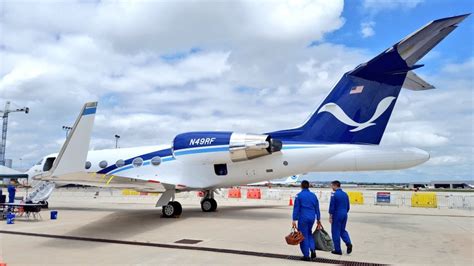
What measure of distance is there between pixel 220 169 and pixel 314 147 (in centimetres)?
388

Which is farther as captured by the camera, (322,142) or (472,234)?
(322,142)

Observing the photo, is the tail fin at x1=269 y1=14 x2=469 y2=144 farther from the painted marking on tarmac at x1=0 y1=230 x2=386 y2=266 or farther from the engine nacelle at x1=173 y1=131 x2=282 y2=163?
the painted marking on tarmac at x1=0 y1=230 x2=386 y2=266

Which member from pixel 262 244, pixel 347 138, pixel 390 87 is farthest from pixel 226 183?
pixel 390 87

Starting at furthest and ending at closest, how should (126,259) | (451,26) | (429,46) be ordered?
(429,46)
(451,26)
(126,259)

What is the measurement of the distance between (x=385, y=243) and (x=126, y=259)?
6.11m

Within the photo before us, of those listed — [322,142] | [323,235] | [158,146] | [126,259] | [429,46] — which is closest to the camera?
[126,259]

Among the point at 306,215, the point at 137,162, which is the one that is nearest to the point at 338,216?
the point at 306,215

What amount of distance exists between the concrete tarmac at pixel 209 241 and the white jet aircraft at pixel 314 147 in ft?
5.20

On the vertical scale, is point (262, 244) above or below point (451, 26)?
below

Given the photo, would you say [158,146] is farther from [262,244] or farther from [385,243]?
[385,243]

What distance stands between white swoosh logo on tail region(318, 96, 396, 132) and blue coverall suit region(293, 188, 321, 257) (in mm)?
6004

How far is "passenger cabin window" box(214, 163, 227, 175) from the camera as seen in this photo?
1461cm

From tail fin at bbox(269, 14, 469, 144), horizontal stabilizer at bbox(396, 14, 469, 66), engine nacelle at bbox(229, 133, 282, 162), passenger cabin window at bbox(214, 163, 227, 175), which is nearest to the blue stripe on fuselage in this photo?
engine nacelle at bbox(229, 133, 282, 162)

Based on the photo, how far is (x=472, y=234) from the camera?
35.5 ft
